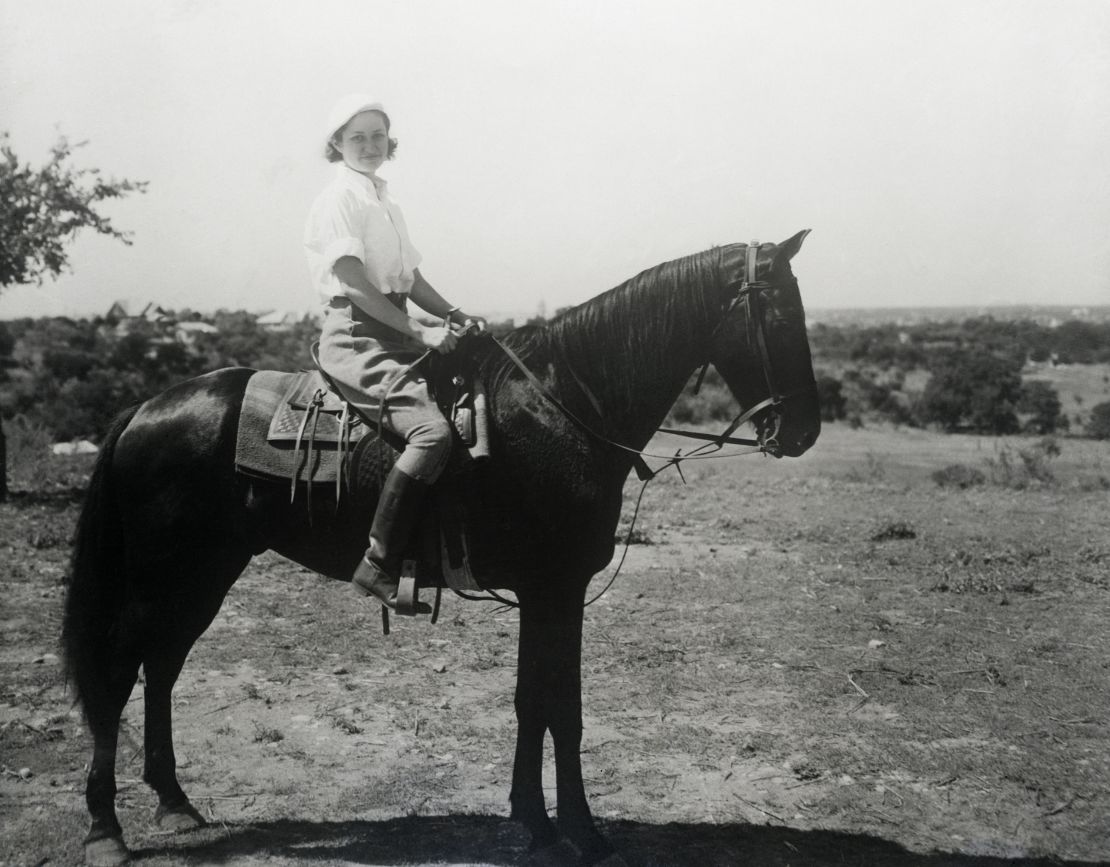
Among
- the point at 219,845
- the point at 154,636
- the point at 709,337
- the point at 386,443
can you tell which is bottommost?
the point at 219,845

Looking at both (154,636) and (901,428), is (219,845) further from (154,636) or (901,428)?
(901,428)

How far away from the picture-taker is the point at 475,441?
3906 mm

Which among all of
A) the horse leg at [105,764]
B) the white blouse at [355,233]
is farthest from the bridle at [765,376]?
the horse leg at [105,764]

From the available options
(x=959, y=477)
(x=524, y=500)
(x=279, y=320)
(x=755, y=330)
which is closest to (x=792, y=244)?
(x=755, y=330)

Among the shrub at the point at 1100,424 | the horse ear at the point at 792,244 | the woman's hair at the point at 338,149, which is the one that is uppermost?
the woman's hair at the point at 338,149

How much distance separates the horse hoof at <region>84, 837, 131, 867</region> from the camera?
4.01 m

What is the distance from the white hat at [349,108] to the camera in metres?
4.02

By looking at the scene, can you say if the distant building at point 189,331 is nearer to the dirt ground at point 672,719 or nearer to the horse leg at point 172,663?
the dirt ground at point 672,719

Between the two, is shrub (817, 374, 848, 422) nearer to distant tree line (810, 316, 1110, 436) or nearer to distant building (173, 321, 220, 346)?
distant tree line (810, 316, 1110, 436)

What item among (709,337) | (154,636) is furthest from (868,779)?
(154,636)

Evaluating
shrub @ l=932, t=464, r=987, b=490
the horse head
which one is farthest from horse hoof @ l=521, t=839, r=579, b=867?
shrub @ l=932, t=464, r=987, b=490

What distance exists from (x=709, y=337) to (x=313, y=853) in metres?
2.87

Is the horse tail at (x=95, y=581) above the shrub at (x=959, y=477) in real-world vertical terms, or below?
above

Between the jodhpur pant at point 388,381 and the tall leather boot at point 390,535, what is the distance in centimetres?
7
